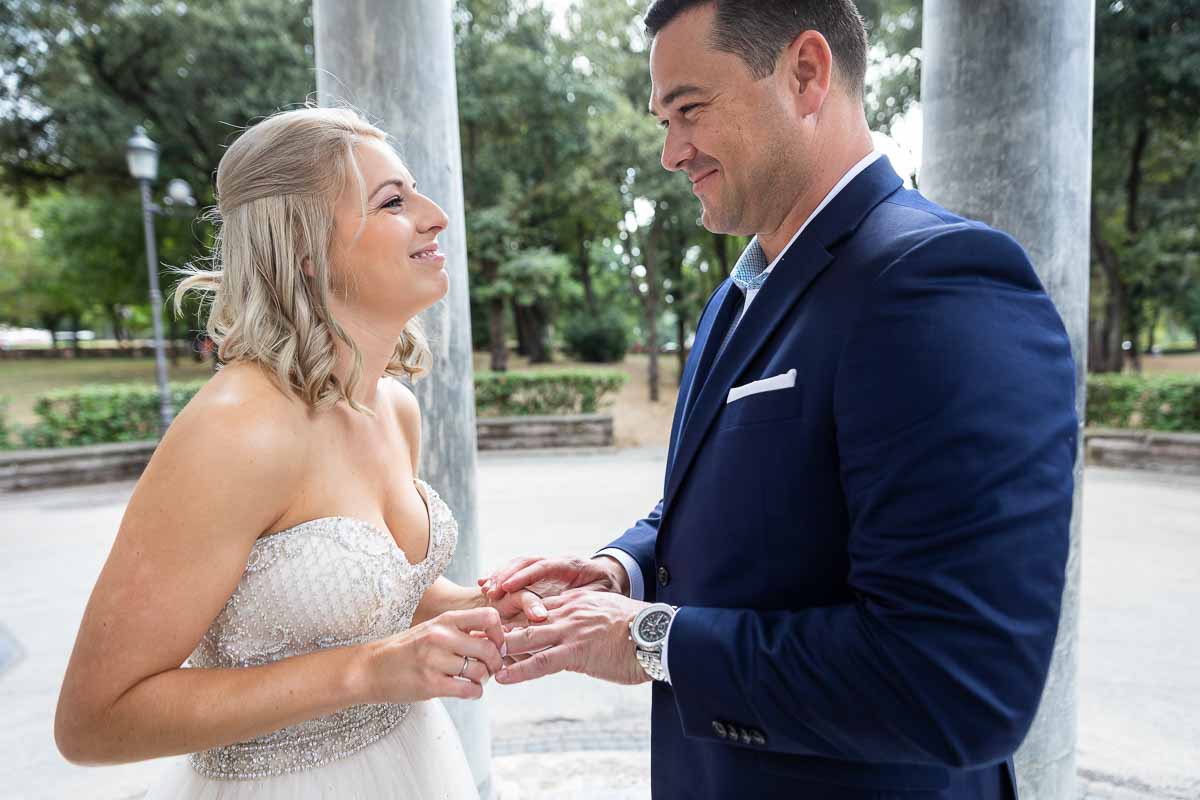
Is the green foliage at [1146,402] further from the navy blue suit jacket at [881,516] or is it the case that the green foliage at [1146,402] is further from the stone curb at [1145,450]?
the navy blue suit jacket at [881,516]

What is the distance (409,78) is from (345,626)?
201cm

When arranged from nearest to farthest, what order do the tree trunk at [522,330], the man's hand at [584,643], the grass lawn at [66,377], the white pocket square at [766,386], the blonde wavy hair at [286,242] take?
1. the white pocket square at [766,386]
2. the man's hand at [584,643]
3. the blonde wavy hair at [286,242]
4. the grass lawn at [66,377]
5. the tree trunk at [522,330]

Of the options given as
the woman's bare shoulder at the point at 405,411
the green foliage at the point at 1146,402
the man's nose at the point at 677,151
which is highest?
the man's nose at the point at 677,151

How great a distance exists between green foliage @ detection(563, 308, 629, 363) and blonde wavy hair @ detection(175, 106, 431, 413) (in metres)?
24.2

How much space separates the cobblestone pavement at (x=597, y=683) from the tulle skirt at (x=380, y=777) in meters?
1.89

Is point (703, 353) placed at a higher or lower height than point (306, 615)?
higher

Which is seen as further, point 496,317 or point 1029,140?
point 496,317

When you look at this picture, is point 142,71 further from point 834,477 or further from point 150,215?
point 834,477

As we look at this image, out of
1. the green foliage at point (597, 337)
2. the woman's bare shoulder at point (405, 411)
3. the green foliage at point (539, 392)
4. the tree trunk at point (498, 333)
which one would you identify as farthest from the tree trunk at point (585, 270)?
the woman's bare shoulder at point (405, 411)

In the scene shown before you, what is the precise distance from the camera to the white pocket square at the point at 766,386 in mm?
1378

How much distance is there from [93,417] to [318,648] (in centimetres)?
1327

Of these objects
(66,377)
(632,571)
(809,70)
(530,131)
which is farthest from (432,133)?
(66,377)

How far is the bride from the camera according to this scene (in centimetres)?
151

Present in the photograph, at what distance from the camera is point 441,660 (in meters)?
1.59
